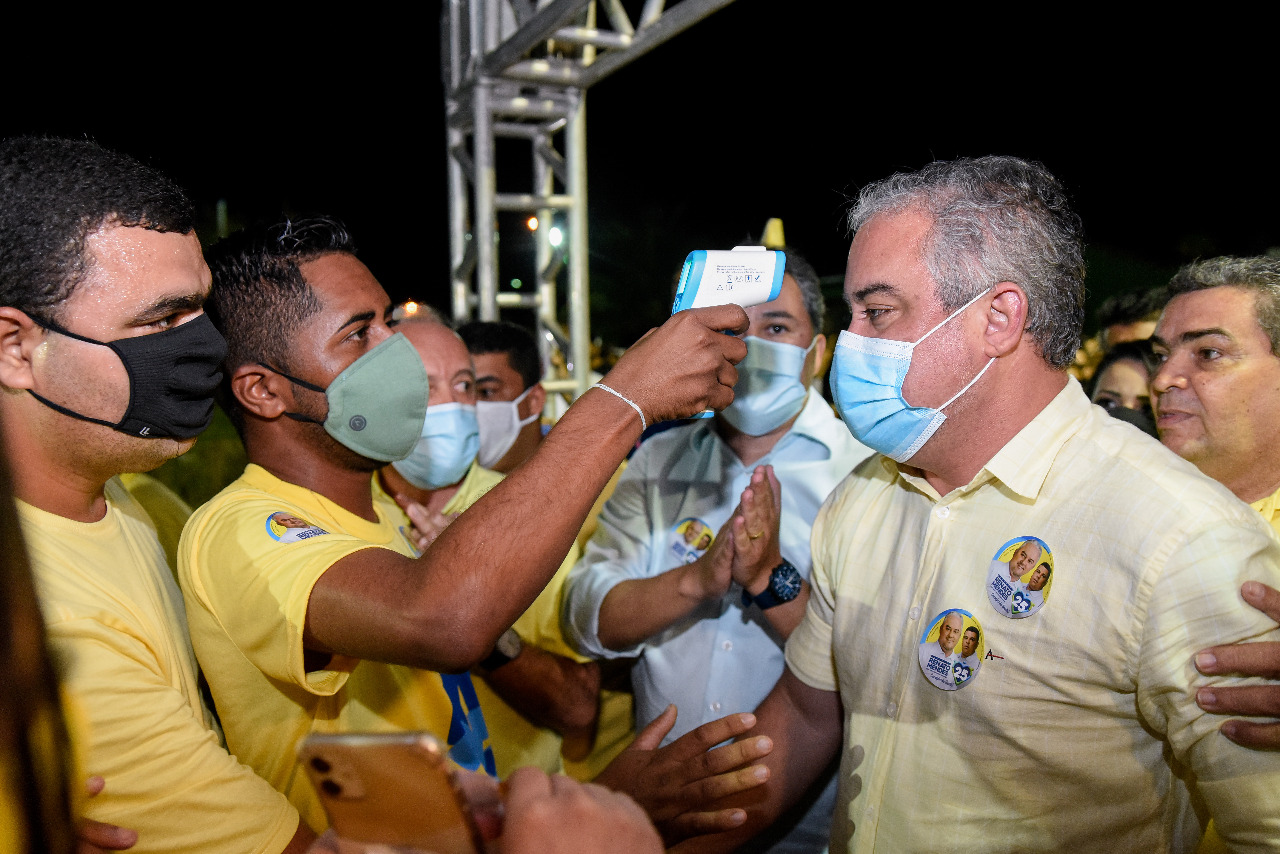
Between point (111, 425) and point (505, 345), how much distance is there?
277 cm

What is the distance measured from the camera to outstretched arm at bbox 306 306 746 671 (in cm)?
142

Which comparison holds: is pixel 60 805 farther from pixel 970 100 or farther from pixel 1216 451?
pixel 970 100

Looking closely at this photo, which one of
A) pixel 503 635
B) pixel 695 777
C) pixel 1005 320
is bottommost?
pixel 503 635

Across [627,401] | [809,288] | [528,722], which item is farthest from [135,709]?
[809,288]

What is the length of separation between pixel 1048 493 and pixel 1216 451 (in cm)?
103

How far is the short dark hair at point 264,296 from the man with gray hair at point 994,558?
1435mm

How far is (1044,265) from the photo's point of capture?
74.5 inches

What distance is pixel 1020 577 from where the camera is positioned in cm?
172

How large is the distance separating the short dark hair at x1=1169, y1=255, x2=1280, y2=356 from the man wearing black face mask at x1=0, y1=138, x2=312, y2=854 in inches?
111

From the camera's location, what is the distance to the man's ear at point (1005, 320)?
1.85m

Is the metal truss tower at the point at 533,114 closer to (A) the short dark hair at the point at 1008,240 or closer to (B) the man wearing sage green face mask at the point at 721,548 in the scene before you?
(B) the man wearing sage green face mask at the point at 721,548

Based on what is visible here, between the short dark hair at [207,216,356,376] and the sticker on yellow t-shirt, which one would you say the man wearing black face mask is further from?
the short dark hair at [207,216,356,376]

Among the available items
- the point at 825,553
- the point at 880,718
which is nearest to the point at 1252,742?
the point at 880,718

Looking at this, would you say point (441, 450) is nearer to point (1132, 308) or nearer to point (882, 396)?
point (882, 396)
